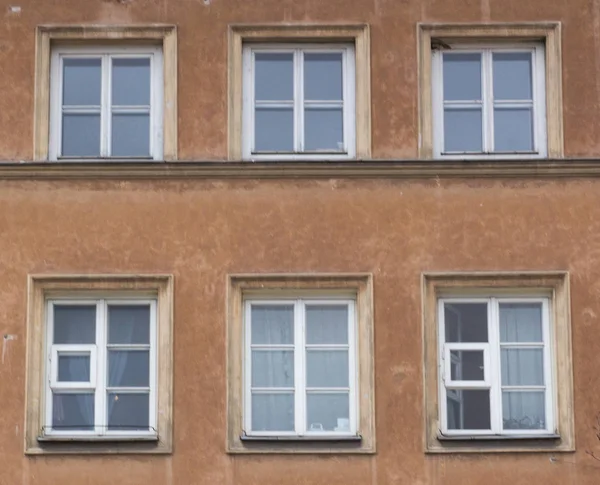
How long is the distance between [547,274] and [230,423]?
3.39 metres

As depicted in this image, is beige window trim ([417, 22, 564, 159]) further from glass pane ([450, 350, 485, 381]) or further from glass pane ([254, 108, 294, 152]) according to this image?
glass pane ([450, 350, 485, 381])

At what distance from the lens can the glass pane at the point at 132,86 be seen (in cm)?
1888

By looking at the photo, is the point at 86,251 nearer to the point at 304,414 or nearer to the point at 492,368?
the point at 304,414

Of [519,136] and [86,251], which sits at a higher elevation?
[519,136]

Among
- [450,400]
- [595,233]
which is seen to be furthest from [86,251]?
[595,233]

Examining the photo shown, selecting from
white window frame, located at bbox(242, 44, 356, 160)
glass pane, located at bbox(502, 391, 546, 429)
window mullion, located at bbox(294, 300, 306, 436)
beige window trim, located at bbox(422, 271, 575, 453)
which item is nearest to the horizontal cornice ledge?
white window frame, located at bbox(242, 44, 356, 160)

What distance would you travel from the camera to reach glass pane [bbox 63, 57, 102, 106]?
18.9 metres

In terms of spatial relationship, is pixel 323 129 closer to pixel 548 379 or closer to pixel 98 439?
pixel 548 379

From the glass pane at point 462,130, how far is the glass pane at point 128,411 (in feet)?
12.9

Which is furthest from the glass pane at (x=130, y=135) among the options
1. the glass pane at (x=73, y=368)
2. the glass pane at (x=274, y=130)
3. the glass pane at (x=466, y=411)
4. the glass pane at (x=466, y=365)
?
the glass pane at (x=466, y=411)

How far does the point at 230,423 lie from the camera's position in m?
18.1

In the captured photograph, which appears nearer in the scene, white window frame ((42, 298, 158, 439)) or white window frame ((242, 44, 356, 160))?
white window frame ((42, 298, 158, 439))

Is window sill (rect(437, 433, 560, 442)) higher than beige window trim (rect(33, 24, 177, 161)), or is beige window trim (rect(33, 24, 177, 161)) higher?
beige window trim (rect(33, 24, 177, 161))

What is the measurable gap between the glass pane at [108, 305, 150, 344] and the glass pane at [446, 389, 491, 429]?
303 cm
